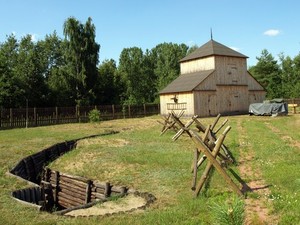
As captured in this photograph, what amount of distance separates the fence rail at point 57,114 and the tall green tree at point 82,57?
17.7 ft

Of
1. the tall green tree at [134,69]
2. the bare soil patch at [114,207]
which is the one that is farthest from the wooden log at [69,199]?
the tall green tree at [134,69]

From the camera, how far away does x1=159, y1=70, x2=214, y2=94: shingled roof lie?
37969 millimetres

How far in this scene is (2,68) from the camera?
37.8 meters

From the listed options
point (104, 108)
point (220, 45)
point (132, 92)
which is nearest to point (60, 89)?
point (104, 108)

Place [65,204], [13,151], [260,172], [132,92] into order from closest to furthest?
[260,172], [65,204], [13,151], [132,92]

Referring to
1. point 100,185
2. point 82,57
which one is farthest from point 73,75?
point 100,185

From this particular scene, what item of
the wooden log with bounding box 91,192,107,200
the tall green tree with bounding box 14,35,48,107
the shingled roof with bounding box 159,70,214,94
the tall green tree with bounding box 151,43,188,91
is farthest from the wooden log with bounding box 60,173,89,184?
the tall green tree with bounding box 151,43,188,91

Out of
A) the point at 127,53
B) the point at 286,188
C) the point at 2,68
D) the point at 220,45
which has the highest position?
the point at 127,53

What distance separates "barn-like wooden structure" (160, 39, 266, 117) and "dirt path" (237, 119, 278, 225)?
78.1ft

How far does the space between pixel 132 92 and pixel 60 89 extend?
1277 inches

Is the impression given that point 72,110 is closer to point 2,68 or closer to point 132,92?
point 2,68

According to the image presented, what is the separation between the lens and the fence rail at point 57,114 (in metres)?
31.3

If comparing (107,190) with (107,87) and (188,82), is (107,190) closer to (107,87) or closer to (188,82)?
(188,82)

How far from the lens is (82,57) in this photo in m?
47.2
